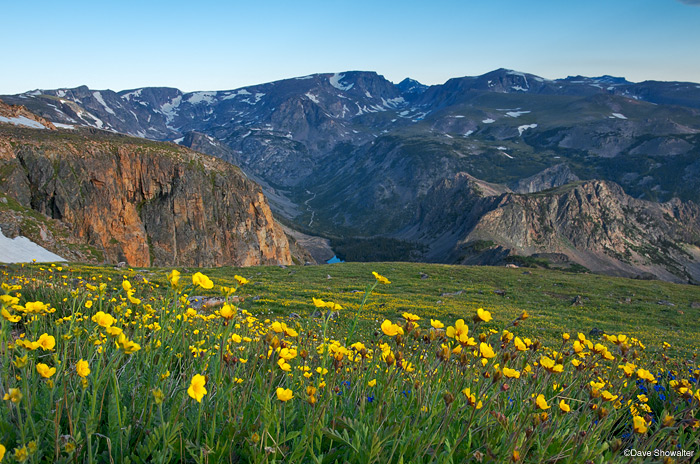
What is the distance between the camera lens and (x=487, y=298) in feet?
82.4

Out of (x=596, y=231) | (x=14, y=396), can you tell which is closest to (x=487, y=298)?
(x=14, y=396)

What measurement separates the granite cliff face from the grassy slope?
3454 cm

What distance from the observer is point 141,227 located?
64.5m

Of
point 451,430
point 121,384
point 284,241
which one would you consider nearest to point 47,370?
point 121,384

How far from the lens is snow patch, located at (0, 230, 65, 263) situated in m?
27.5

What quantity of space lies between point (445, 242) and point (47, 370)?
152 metres

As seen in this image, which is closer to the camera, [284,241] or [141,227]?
[141,227]

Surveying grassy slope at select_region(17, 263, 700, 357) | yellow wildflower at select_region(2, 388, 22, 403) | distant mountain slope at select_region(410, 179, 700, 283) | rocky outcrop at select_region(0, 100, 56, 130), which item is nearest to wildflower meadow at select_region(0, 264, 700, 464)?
yellow wildflower at select_region(2, 388, 22, 403)

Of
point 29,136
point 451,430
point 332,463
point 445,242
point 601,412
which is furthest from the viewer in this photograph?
point 445,242

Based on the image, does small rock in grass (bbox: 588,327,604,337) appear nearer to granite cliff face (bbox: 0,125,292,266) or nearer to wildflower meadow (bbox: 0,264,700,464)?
wildflower meadow (bbox: 0,264,700,464)

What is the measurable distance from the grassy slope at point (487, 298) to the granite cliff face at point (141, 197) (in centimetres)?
3454

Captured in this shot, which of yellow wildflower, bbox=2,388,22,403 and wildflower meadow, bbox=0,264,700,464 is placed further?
wildflower meadow, bbox=0,264,700,464

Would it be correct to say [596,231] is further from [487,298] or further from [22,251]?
[22,251]

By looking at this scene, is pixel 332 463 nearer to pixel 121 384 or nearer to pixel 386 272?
pixel 121 384
